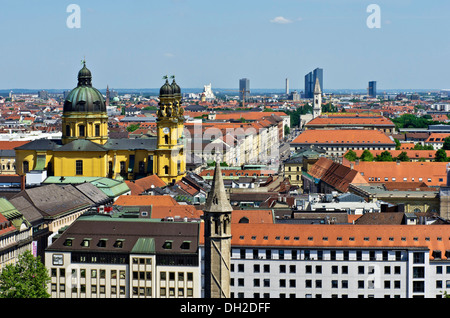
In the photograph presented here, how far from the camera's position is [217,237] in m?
35.9

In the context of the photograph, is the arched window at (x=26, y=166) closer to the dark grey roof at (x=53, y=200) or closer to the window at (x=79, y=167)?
the window at (x=79, y=167)

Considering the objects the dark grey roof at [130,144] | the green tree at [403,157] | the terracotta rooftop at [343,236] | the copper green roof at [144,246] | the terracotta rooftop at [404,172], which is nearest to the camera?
the copper green roof at [144,246]

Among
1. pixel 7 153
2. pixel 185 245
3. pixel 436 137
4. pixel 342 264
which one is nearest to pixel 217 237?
pixel 185 245

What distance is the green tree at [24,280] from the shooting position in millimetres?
43188

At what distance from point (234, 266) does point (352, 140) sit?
112 m

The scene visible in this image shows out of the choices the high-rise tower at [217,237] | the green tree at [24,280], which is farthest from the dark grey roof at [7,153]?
the high-rise tower at [217,237]

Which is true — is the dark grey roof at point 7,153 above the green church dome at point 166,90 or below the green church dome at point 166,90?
below

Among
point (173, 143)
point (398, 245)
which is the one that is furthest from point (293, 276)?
point (173, 143)

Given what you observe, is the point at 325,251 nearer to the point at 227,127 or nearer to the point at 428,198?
the point at 428,198

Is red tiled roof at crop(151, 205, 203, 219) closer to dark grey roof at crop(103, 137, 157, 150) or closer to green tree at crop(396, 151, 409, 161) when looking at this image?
dark grey roof at crop(103, 137, 157, 150)

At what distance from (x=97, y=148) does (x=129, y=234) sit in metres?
42.2

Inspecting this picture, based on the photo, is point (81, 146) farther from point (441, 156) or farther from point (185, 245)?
point (441, 156)

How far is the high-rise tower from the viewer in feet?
118

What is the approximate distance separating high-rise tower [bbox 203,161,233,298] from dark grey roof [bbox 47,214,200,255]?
15865 millimetres
